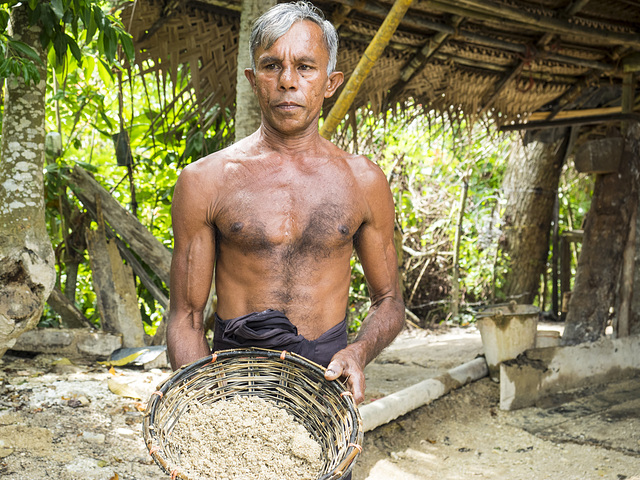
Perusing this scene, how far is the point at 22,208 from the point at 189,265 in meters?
1.60

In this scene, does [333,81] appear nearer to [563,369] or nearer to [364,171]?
[364,171]

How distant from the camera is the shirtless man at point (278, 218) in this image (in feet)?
6.09

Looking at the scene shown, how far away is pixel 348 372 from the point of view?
5.51 feet

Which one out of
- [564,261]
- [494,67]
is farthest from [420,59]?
[564,261]

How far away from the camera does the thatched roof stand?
149 inches

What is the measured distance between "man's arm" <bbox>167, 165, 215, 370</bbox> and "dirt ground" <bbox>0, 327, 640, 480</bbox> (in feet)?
4.32

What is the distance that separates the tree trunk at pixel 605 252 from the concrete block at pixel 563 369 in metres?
0.32

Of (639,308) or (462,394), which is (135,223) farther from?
(639,308)

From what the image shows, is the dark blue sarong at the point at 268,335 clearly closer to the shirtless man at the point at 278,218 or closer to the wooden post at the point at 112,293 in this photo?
the shirtless man at the point at 278,218

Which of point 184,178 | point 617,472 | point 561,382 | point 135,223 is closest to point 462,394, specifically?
point 561,382

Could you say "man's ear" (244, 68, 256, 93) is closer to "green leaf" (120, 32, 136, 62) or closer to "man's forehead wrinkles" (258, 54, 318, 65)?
"man's forehead wrinkles" (258, 54, 318, 65)

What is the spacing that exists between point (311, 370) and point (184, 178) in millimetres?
678

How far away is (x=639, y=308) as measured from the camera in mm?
5602

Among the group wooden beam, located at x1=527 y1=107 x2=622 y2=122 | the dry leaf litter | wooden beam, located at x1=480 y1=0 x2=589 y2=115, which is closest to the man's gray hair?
the dry leaf litter
